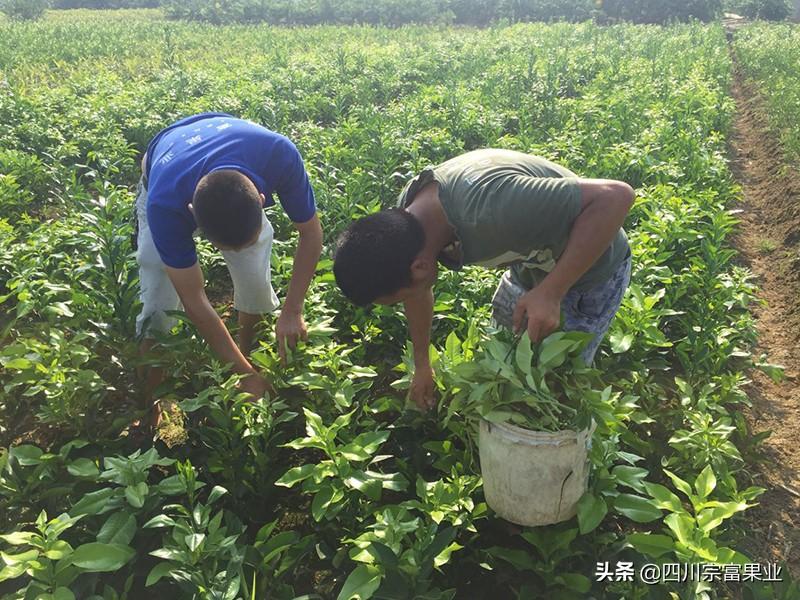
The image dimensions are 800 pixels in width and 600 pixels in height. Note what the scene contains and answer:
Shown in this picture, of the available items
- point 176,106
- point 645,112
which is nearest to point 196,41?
point 176,106

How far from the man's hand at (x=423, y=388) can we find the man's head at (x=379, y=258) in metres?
0.60

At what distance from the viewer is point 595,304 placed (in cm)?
251

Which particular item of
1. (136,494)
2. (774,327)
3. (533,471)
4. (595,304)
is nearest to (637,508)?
(533,471)

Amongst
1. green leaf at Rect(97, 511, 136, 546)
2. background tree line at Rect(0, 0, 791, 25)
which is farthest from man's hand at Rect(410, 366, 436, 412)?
background tree line at Rect(0, 0, 791, 25)

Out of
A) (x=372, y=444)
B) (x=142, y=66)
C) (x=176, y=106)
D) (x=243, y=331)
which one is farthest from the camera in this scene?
(x=142, y=66)

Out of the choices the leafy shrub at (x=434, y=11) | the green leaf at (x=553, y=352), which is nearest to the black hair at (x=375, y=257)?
the green leaf at (x=553, y=352)

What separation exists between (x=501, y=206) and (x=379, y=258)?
0.44 metres

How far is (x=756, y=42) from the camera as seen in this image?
781 inches

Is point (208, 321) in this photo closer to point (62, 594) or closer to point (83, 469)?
point (83, 469)

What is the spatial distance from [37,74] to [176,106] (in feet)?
25.3

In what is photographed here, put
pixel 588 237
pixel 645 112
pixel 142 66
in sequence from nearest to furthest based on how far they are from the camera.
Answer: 1. pixel 588 237
2. pixel 645 112
3. pixel 142 66

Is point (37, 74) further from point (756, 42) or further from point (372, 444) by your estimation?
point (756, 42)

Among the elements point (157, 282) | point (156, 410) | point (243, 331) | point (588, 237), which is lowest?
point (156, 410)

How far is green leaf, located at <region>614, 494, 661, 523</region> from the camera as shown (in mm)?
1990
